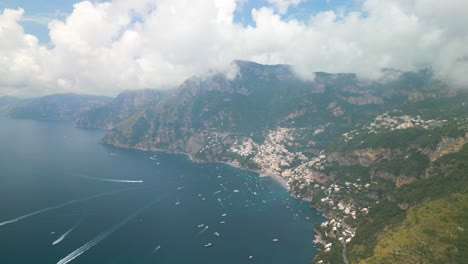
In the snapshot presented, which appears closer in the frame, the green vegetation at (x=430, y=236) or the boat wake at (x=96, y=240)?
the green vegetation at (x=430, y=236)

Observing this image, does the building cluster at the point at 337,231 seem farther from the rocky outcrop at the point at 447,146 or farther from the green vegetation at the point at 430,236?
the rocky outcrop at the point at 447,146

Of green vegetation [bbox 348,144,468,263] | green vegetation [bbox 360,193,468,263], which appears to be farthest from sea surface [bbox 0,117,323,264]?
green vegetation [bbox 360,193,468,263]

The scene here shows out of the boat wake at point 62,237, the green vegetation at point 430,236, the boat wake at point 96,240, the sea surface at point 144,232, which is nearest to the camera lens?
the green vegetation at point 430,236

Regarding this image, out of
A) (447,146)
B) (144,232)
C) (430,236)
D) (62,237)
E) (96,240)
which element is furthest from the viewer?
(447,146)

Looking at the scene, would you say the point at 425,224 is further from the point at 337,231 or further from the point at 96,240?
the point at 96,240

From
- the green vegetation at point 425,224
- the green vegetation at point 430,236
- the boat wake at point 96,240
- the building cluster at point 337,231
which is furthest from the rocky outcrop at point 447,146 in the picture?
the boat wake at point 96,240

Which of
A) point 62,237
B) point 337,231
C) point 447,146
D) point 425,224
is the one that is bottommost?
point 62,237

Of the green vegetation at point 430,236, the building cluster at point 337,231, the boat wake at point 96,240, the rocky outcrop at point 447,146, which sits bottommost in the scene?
the boat wake at point 96,240

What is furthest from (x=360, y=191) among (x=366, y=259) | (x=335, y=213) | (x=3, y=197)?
(x=3, y=197)

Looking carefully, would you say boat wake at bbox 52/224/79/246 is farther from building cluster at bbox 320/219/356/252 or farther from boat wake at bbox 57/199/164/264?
building cluster at bbox 320/219/356/252

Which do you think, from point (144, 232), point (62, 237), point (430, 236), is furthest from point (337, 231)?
point (62, 237)

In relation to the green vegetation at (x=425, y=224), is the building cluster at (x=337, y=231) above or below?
below

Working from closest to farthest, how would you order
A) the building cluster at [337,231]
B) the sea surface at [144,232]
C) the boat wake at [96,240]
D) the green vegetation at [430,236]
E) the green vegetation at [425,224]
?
the green vegetation at [430,236]
the green vegetation at [425,224]
the boat wake at [96,240]
the sea surface at [144,232]
the building cluster at [337,231]
